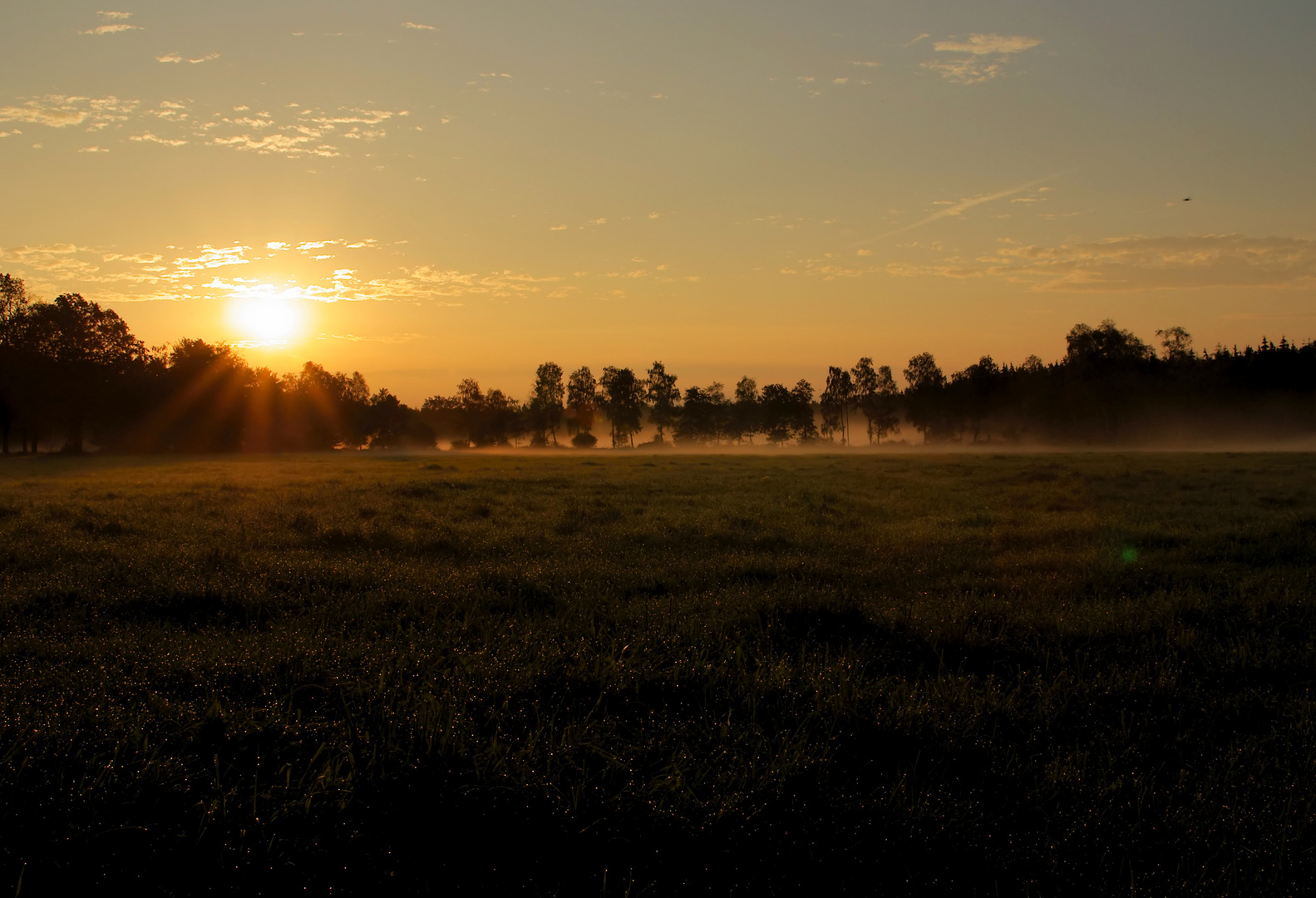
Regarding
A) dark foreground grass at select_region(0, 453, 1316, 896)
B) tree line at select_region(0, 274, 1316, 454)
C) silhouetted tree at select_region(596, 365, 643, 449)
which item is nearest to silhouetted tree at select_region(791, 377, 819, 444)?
tree line at select_region(0, 274, 1316, 454)

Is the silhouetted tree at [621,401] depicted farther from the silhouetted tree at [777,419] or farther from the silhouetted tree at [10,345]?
the silhouetted tree at [10,345]

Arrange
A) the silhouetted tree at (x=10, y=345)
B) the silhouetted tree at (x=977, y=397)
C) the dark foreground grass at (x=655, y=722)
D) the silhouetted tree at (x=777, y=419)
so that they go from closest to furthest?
1. the dark foreground grass at (x=655, y=722)
2. the silhouetted tree at (x=10, y=345)
3. the silhouetted tree at (x=977, y=397)
4. the silhouetted tree at (x=777, y=419)

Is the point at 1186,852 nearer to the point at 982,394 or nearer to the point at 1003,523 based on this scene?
the point at 1003,523

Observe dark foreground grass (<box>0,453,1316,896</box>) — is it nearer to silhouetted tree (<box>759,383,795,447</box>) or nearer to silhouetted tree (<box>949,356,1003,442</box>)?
silhouetted tree (<box>949,356,1003,442</box>)

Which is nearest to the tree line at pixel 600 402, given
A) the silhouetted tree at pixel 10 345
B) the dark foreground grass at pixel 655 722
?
the silhouetted tree at pixel 10 345

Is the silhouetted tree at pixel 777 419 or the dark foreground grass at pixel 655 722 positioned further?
the silhouetted tree at pixel 777 419

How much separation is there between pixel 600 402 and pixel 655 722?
14150 centimetres

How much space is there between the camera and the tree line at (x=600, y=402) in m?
68.9

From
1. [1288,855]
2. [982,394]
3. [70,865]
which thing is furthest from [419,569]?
[982,394]

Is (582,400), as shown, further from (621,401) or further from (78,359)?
(78,359)

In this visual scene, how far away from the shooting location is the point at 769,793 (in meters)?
3.85

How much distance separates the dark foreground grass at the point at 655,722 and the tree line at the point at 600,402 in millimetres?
74812

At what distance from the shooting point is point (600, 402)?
14538 cm

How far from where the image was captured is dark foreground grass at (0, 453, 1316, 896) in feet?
11.1
